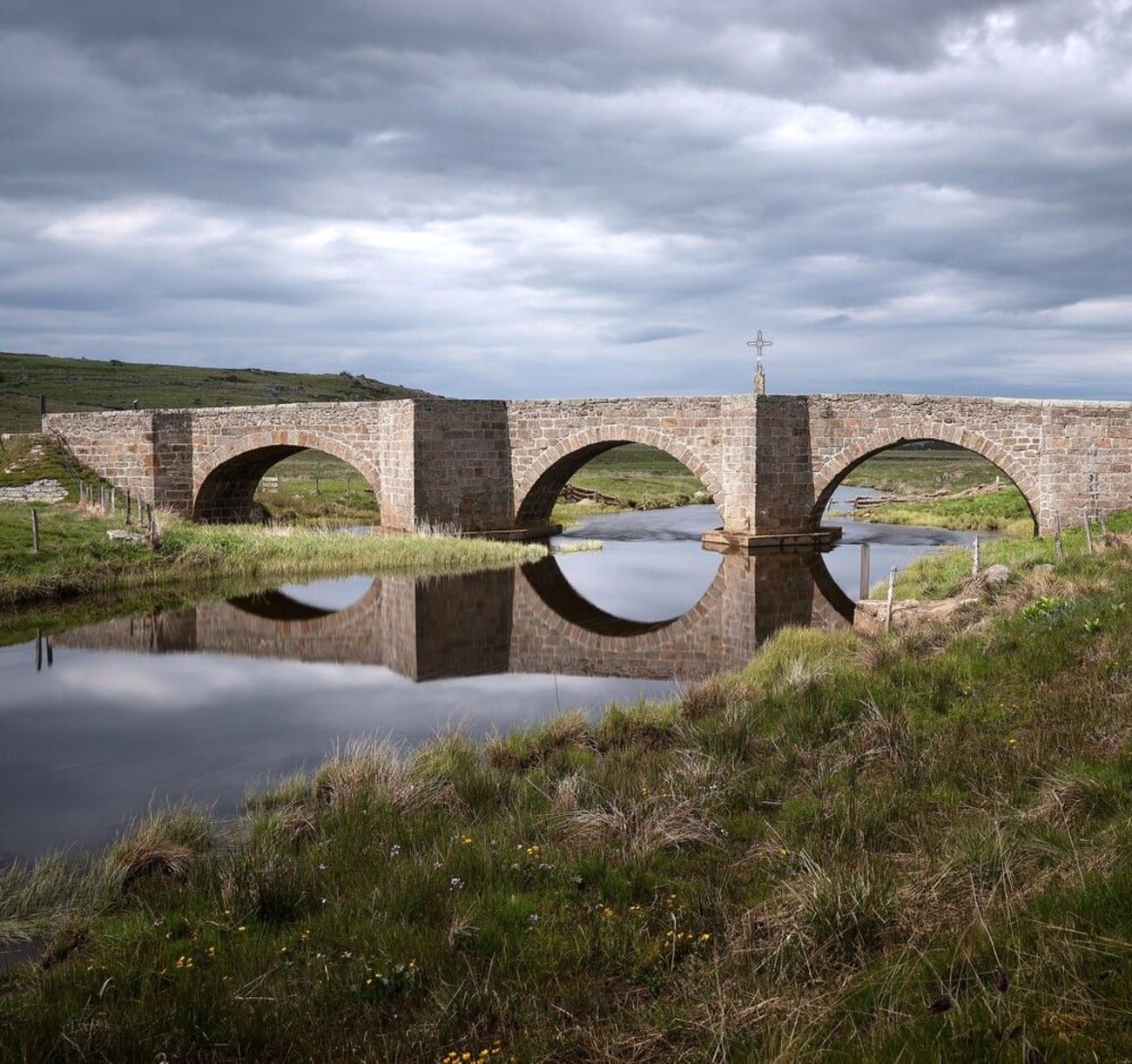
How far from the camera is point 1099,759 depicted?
568 centimetres

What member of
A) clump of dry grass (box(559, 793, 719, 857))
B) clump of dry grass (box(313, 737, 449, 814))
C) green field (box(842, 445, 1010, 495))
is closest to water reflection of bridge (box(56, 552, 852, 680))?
clump of dry grass (box(313, 737, 449, 814))

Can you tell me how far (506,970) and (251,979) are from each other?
1.11m

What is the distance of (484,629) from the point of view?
1578cm

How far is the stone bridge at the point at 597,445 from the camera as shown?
70.0 feet

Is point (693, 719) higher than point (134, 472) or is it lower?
lower

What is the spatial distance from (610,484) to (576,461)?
2078 centimetres

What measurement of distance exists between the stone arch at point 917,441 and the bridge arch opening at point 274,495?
37.4 ft

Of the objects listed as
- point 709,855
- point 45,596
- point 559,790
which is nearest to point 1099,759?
point 709,855

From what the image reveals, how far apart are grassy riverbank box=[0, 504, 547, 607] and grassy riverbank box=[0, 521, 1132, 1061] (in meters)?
11.9

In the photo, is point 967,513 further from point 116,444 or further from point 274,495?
point 116,444

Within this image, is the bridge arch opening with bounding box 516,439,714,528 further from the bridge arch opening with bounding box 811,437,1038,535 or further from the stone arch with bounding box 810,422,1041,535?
the bridge arch opening with bounding box 811,437,1038,535

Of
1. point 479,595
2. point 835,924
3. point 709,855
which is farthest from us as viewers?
point 479,595

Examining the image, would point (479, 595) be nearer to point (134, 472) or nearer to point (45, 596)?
point (45, 596)

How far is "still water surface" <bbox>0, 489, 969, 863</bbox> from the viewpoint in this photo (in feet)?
29.4
